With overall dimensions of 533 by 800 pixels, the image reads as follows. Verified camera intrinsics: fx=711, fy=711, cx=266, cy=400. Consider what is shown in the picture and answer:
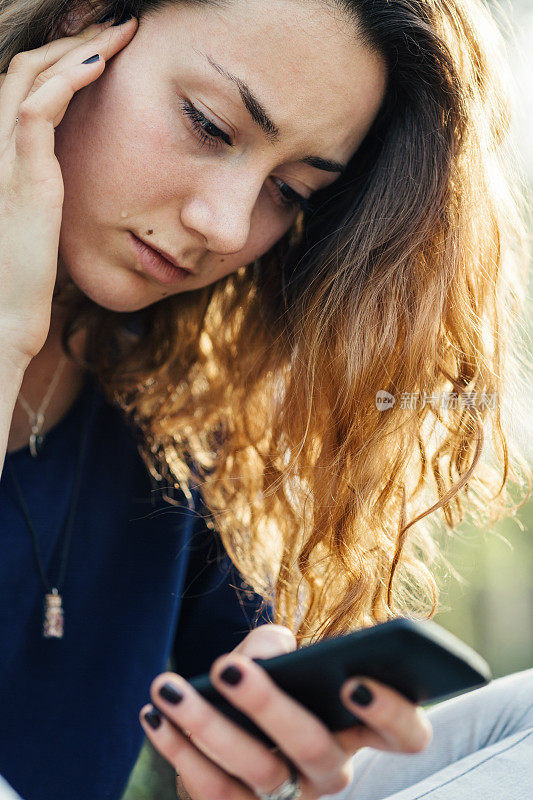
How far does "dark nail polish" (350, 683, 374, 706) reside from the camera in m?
0.76

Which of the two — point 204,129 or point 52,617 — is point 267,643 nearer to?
point 52,617

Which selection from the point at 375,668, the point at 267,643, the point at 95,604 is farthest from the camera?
the point at 95,604

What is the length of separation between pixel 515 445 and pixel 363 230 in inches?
26.6

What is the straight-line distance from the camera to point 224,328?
205cm

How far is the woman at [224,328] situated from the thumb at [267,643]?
217 mm

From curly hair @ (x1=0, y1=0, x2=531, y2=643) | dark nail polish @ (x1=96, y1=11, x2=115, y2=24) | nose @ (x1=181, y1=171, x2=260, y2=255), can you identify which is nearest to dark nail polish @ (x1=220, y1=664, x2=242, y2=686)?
curly hair @ (x1=0, y1=0, x2=531, y2=643)

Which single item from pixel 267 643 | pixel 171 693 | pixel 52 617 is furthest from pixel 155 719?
pixel 52 617

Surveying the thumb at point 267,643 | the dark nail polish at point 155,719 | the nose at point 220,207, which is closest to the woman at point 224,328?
the nose at point 220,207

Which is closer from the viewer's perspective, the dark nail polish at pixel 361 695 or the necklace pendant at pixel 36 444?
the dark nail polish at pixel 361 695

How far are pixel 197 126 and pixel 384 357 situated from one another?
2.17 feet

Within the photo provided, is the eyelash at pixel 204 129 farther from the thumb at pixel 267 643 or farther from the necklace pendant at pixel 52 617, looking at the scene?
the necklace pendant at pixel 52 617

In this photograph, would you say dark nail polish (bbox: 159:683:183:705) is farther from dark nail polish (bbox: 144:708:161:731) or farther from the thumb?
the thumb

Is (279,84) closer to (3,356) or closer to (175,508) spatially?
(3,356)

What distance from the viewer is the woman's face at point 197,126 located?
134 centimetres
